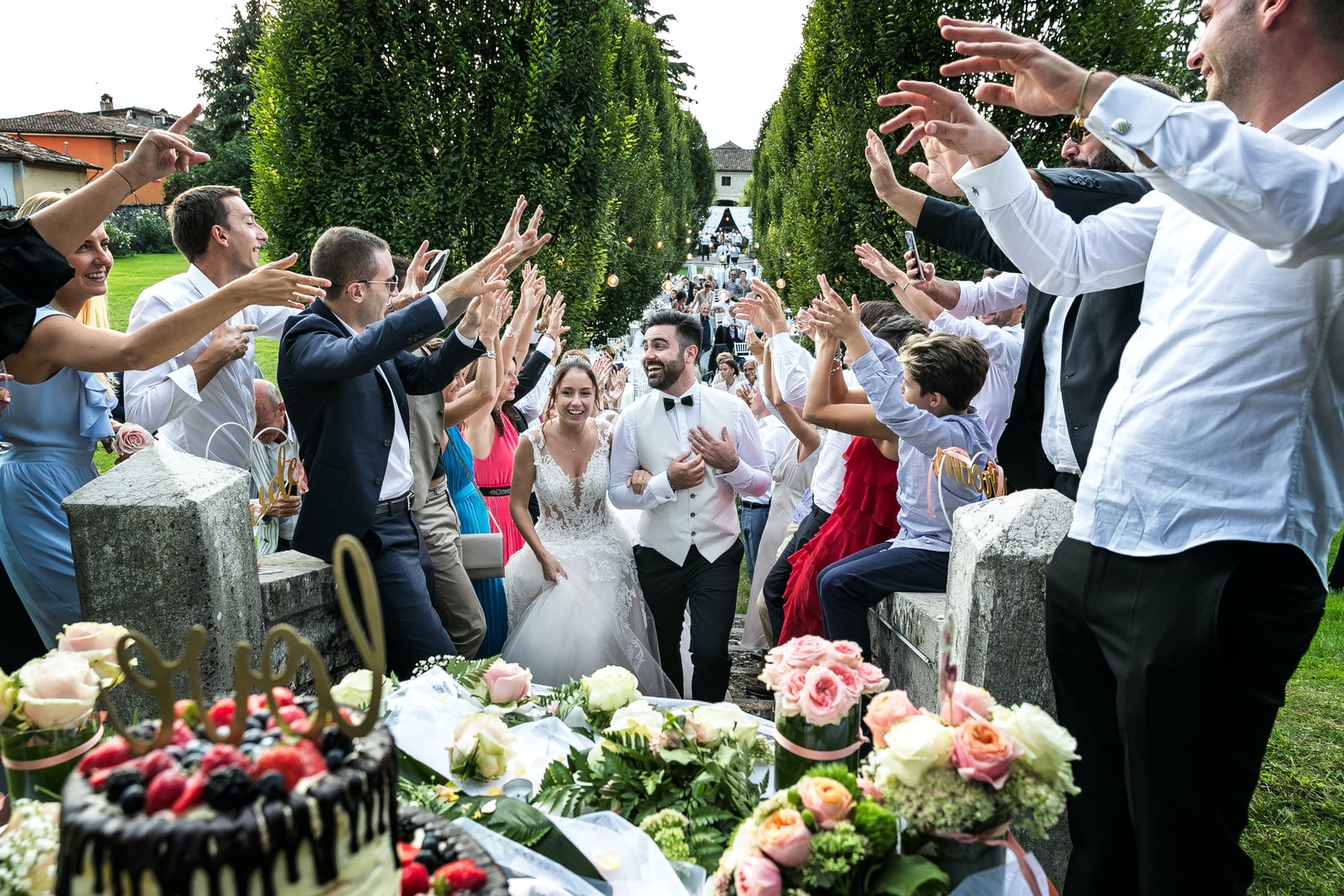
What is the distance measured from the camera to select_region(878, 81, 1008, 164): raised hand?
2219 millimetres

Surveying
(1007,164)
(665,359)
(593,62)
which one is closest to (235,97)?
(593,62)

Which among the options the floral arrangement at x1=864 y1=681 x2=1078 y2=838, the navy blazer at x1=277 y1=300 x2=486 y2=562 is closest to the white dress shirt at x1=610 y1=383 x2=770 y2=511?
the navy blazer at x1=277 y1=300 x2=486 y2=562

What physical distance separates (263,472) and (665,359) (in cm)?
226

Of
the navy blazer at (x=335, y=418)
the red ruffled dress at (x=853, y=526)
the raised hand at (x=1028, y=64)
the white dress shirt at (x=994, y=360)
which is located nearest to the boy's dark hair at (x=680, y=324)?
the red ruffled dress at (x=853, y=526)

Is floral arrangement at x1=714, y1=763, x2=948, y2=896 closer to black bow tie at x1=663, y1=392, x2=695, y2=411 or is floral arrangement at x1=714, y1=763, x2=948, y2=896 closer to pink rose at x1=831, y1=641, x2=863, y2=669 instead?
pink rose at x1=831, y1=641, x2=863, y2=669

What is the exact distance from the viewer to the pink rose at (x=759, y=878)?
1.43 m

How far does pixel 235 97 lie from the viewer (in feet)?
137

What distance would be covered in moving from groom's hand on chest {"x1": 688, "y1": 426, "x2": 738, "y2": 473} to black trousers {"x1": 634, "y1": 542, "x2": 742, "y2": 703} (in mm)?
483

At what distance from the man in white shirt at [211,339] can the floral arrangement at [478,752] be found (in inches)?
97.2

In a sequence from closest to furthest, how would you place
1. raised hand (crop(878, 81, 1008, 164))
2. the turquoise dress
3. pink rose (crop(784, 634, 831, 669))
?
pink rose (crop(784, 634, 831, 669)) → raised hand (crop(878, 81, 1008, 164)) → the turquoise dress

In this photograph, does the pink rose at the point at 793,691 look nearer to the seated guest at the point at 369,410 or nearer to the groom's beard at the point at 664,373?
the seated guest at the point at 369,410

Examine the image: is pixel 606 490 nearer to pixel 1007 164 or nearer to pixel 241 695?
pixel 1007 164

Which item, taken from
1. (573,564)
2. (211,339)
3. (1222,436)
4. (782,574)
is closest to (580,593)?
(573,564)

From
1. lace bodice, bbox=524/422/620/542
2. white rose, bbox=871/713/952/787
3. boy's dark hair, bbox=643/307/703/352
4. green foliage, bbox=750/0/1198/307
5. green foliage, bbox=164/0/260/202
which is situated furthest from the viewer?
green foliage, bbox=164/0/260/202
